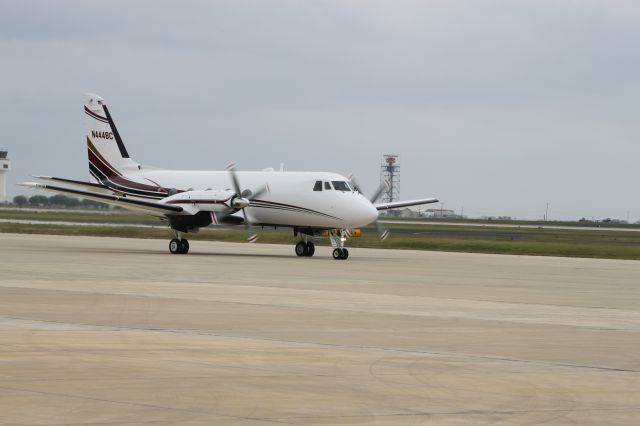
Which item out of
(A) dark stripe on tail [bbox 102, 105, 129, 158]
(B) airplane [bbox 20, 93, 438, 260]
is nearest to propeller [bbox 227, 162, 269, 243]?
(B) airplane [bbox 20, 93, 438, 260]

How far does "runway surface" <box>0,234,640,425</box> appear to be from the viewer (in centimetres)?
976

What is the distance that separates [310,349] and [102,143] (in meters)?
36.1

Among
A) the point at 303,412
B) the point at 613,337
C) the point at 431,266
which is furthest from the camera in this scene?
the point at 431,266

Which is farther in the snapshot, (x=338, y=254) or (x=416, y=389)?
(x=338, y=254)

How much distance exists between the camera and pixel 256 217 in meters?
43.8

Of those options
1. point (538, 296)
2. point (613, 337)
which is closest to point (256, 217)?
point (538, 296)

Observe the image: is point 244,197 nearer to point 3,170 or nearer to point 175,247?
point 175,247

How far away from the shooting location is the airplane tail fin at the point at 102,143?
48.3 meters

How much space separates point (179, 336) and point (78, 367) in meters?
3.67

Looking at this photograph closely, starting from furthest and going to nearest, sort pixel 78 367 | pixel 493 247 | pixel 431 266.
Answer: pixel 493 247, pixel 431 266, pixel 78 367

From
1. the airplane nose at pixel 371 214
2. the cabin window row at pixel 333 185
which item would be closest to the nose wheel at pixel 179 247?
the cabin window row at pixel 333 185

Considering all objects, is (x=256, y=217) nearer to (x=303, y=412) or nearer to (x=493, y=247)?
(x=493, y=247)

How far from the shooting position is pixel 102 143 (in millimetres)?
Answer: 48531

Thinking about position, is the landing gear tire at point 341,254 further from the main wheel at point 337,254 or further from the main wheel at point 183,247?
the main wheel at point 183,247
